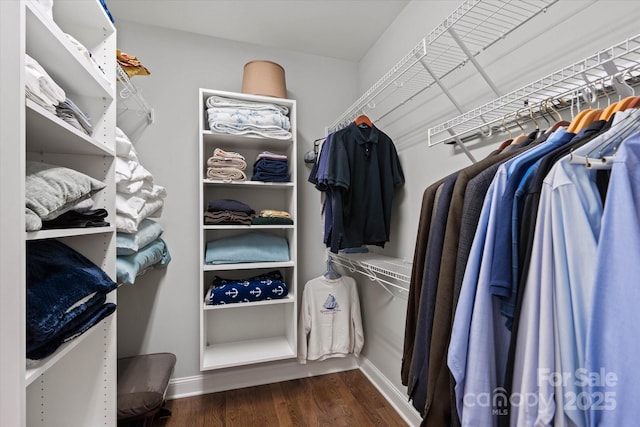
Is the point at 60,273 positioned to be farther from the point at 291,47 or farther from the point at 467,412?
the point at 291,47

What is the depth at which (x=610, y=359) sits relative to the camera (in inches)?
19.4

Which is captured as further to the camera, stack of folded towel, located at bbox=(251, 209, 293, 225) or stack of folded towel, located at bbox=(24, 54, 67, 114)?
stack of folded towel, located at bbox=(251, 209, 293, 225)

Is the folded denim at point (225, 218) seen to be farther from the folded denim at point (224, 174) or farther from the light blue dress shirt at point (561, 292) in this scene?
the light blue dress shirt at point (561, 292)

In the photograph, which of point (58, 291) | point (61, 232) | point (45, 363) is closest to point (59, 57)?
point (61, 232)

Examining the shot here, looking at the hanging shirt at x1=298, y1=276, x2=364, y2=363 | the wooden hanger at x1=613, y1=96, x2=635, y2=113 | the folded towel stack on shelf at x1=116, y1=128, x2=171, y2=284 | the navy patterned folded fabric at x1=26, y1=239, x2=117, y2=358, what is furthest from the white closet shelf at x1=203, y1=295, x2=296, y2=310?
the wooden hanger at x1=613, y1=96, x2=635, y2=113

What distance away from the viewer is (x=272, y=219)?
1.90 meters

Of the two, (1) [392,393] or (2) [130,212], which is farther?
(1) [392,393]

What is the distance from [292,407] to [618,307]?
6.06ft

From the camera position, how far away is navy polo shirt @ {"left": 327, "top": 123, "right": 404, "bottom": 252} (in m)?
1.63

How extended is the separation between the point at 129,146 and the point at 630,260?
1702 millimetres

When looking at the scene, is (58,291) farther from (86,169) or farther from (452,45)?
(452,45)

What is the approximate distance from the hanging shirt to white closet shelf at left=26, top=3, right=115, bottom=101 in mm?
1623

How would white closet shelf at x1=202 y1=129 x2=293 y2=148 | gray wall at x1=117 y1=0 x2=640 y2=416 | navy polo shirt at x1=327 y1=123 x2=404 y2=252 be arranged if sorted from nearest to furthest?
navy polo shirt at x1=327 y1=123 x2=404 y2=252
gray wall at x1=117 y1=0 x2=640 y2=416
white closet shelf at x1=202 y1=129 x2=293 y2=148

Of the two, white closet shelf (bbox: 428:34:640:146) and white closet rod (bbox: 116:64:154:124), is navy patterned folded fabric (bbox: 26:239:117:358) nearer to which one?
white closet rod (bbox: 116:64:154:124)
